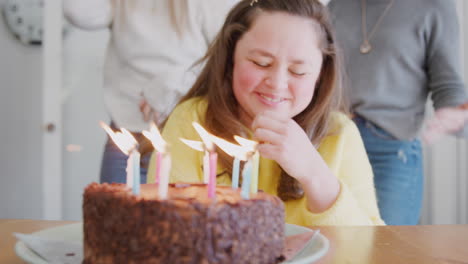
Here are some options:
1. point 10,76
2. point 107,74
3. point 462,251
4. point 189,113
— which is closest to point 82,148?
point 10,76

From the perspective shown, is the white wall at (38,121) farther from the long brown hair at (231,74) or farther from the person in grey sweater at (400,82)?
the long brown hair at (231,74)

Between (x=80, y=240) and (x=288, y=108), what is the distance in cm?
66

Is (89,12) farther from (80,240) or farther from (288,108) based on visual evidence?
(80,240)

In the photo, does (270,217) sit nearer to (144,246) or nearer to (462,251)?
(144,246)

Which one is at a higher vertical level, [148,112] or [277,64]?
[277,64]

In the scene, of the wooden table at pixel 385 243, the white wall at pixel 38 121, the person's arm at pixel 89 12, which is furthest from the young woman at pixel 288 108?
the white wall at pixel 38 121

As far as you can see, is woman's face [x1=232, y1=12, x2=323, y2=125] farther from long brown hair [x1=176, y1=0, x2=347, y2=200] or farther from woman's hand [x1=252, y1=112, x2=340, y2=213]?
woman's hand [x1=252, y1=112, x2=340, y2=213]

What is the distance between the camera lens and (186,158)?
51.0 inches

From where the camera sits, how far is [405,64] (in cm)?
180

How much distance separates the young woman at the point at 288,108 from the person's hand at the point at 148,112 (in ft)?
0.91

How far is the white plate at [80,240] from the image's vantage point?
1.71 feet

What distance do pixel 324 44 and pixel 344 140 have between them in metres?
0.28

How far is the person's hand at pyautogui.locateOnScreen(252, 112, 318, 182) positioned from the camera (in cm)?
89

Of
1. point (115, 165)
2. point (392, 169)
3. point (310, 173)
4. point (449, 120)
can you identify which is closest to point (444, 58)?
point (449, 120)
